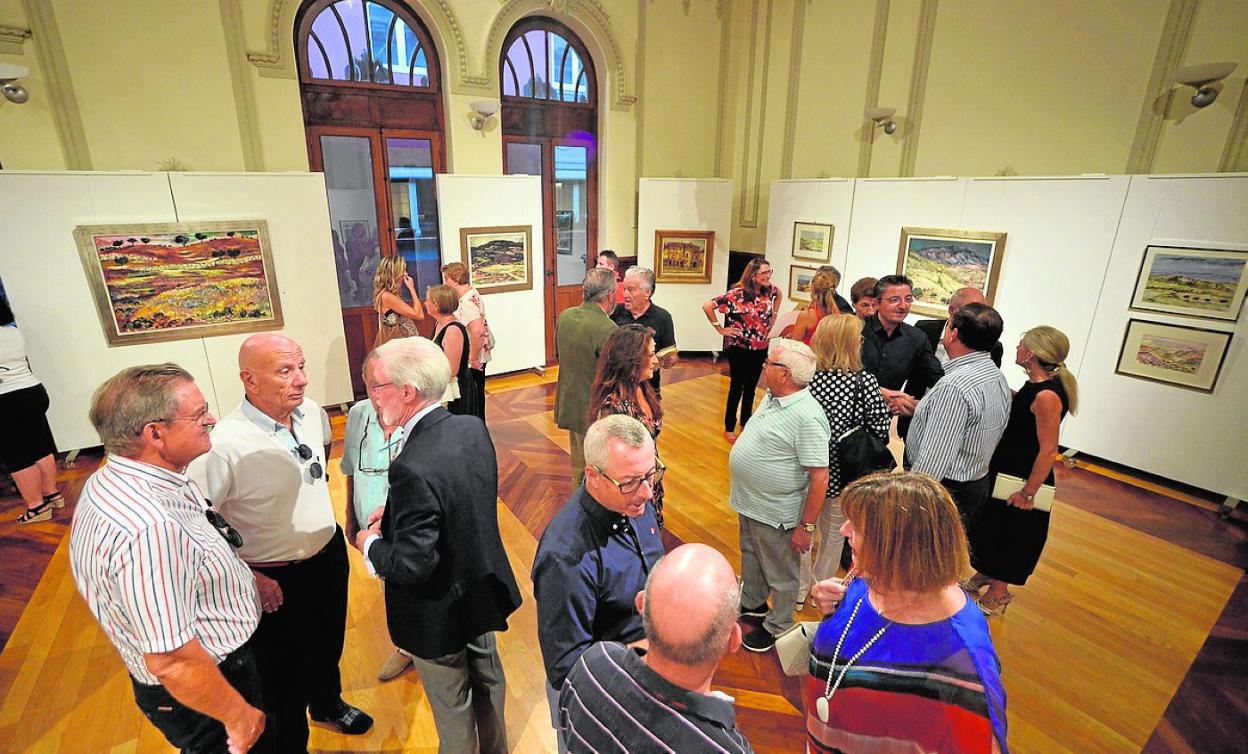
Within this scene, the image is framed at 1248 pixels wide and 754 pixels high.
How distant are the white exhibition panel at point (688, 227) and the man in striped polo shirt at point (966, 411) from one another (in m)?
5.65

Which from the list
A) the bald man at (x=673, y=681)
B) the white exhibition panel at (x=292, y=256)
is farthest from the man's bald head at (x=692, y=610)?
the white exhibition panel at (x=292, y=256)

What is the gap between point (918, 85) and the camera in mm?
6684

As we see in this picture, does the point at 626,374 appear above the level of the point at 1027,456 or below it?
above

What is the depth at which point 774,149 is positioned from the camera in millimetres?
8539

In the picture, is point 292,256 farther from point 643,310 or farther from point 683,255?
point 683,255

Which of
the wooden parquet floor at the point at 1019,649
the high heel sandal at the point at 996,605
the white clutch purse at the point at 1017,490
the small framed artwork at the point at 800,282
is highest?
the small framed artwork at the point at 800,282

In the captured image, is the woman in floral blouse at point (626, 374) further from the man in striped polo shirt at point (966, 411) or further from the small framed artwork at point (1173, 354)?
the small framed artwork at point (1173, 354)

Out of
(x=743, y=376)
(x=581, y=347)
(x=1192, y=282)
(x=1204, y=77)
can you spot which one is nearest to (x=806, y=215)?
(x=743, y=376)

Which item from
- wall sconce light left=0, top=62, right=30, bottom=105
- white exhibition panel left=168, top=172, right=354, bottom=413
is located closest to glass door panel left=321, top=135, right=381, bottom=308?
white exhibition panel left=168, top=172, right=354, bottom=413

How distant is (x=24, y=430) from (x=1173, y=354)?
905cm

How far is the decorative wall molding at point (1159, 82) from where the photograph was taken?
485 cm

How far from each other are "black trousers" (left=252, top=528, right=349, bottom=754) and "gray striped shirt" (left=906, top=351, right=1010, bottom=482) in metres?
2.77

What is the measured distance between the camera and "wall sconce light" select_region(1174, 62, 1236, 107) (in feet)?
14.8

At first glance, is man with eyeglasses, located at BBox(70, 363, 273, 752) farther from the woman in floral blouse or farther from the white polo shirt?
the woman in floral blouse
